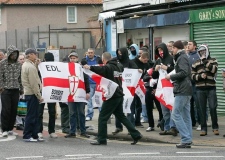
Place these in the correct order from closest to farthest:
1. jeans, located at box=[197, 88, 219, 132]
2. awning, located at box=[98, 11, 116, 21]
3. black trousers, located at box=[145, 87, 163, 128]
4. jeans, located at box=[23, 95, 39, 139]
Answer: jeans, located at box=[23, 95, 39, 139] < jeans, located at box=[197, 88, 219, 132] < black trousers, located at box=[145, 87, 163, 128] < awning, located at box=[98, 11, 116, 21]

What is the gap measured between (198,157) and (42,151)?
309 centimetres

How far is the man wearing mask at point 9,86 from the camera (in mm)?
15500

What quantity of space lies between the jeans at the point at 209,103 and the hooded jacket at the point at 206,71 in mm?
116

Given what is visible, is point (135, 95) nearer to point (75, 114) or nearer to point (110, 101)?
point (75, 114)

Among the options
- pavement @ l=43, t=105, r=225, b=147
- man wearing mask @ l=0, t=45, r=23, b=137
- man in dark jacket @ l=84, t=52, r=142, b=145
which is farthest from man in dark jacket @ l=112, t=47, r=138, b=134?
man wearing mask @ l=0, t=45, r=23, b=137

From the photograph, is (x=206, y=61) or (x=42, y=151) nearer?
(x=42, y=151)

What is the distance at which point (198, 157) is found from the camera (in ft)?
38.5

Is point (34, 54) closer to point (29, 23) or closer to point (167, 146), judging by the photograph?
point (167, 146)

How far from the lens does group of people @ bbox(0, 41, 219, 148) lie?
1338cm

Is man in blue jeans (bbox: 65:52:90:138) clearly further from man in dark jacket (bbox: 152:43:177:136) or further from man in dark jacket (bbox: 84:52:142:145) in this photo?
man in dark jacket (bbox: 152:43:177:136)

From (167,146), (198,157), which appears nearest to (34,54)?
(167,146)

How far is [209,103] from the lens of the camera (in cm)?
1475

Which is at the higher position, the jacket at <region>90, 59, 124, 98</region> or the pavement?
the jacket at <region>90, 59, 124, 98</region>

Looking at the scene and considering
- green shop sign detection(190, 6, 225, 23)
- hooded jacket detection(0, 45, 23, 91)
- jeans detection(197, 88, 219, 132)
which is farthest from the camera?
green shop sign detection(190, 6, 225, 23)
